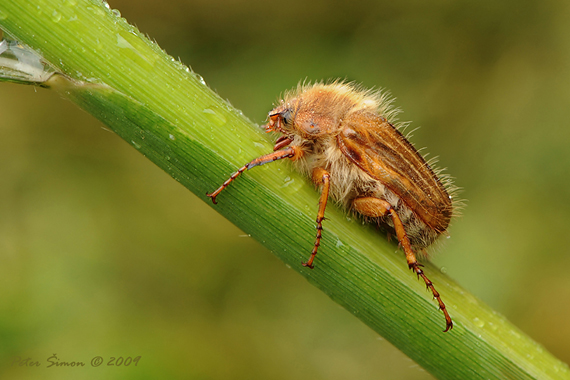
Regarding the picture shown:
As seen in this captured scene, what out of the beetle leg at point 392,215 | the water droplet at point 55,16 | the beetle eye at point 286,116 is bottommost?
the water droplet at point 55,16

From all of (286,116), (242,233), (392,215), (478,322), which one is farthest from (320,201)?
(242,233)

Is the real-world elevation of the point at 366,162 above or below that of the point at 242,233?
above

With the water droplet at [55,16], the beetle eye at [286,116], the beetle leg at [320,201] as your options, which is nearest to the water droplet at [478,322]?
the beetle leg at [320,201]

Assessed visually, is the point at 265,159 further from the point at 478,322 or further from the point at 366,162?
the point at 478,322

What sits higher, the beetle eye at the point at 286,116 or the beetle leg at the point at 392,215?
the beetle eye at the point at 286,116

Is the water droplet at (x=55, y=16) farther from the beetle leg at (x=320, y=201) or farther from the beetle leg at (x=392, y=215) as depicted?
the beetle leg at (x=392, y=215)

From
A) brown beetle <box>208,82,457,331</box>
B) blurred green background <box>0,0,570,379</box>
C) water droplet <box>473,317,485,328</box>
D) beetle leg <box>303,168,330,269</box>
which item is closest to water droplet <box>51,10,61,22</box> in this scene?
brown beetle <box>208,82,457,331</box>

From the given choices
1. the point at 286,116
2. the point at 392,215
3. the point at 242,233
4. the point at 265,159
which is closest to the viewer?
the point at 265,159
